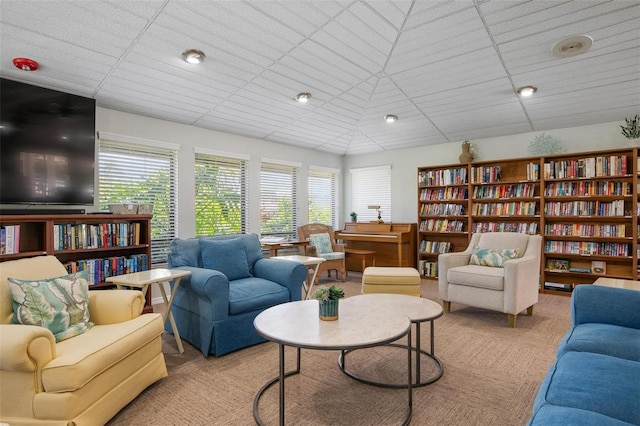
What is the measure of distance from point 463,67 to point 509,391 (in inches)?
111

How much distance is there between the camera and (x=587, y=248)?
4.54 metres

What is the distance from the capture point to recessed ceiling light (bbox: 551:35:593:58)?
9.14 feet

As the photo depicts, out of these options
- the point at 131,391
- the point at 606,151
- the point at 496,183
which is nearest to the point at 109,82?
the point at 131,391

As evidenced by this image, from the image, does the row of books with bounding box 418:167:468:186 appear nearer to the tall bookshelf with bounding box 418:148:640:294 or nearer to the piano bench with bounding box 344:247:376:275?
the tall bookshelf with bounding box 418:148:640:294

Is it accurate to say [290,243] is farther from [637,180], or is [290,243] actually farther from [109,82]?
[637,180]

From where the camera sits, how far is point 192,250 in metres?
3.23

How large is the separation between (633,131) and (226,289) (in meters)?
5.06

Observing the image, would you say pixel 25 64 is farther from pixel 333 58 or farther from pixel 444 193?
pixel 444 193

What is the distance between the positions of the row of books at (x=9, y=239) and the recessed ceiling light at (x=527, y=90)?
5.05 metres

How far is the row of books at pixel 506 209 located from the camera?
4922 mm

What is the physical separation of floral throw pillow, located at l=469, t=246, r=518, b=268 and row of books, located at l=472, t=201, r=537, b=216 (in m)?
1.46

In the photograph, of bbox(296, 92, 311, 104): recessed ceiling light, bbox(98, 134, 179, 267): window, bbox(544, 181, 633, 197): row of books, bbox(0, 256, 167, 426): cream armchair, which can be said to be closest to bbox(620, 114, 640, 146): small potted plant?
bbox(544, 181, 633, 197): row of books

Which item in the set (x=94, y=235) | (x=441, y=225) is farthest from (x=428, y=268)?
(x=94, y=235)

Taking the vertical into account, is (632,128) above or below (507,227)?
above
